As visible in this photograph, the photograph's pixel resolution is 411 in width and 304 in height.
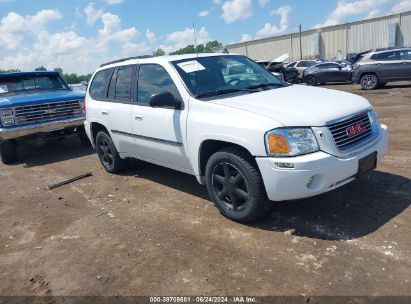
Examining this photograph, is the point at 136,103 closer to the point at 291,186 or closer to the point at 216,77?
the point at 216,77

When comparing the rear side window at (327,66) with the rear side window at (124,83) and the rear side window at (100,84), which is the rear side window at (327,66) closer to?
the rear side window at (100,84)

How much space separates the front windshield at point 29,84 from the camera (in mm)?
9023

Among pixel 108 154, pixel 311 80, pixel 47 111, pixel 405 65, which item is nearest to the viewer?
pixel 108 154

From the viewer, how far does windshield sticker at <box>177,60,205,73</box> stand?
4.67 meters

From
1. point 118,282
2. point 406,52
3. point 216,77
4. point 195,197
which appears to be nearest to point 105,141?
point 195,197

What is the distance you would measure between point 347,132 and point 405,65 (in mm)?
13036

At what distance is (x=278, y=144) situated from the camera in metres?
3.54

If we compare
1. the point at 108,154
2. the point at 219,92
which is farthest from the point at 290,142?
the point at 108,154

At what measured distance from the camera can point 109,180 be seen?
6.25 meters

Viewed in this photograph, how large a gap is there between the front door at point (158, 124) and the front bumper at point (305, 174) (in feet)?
4.00

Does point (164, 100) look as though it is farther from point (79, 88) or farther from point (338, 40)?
point (338, 40)

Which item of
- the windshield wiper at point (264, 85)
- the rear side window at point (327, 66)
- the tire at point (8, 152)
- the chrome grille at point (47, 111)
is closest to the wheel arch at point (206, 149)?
the windshield wiper at point (264, 85)

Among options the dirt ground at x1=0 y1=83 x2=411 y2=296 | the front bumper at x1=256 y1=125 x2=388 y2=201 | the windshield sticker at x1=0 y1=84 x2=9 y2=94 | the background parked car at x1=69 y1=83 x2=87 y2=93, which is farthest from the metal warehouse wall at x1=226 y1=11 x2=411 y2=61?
the front bumper at x1=256 y1=125 x2=388 y2=201

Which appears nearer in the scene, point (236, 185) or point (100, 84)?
point (236, 185)
